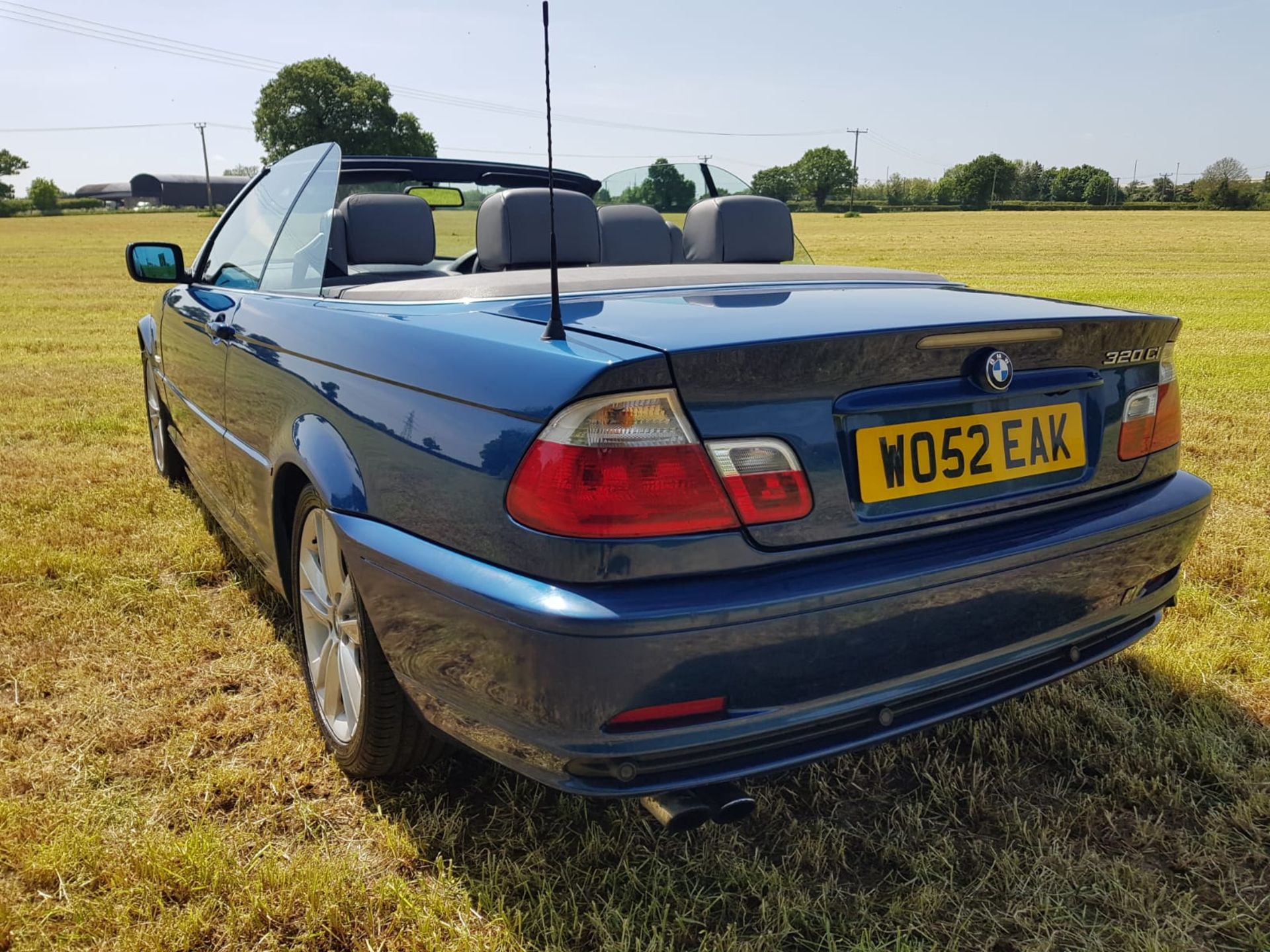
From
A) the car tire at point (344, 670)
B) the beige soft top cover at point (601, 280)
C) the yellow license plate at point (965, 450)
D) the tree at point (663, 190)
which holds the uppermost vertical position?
the tree at point (663, 190)

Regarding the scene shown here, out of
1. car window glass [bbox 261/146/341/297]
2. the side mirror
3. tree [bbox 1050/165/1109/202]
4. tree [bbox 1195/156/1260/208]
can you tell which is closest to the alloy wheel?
car window glass [bbox 261/146/341/297]

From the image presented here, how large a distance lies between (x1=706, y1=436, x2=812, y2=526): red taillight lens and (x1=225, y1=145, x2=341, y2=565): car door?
1.14 meters

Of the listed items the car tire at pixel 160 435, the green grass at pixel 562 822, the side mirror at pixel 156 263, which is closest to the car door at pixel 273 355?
the green grass at pixel 562 822

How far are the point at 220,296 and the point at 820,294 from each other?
2.04 metres

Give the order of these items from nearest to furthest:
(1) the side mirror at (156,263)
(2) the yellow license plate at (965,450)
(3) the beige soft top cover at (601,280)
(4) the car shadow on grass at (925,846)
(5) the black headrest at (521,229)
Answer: (2) the yellow license plate at (965,450) < (4) the car shadow on grass at (925,846) < (3) the beige soft top cover at (601,280) < (5) the black headrest at (521,229) < (1) the side mirror at (156,263)

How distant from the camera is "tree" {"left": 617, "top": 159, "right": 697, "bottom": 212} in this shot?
155 inches

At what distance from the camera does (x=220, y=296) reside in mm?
3131

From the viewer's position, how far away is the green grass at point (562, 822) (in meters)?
1.78

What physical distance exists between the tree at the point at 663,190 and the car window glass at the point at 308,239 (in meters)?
1.46

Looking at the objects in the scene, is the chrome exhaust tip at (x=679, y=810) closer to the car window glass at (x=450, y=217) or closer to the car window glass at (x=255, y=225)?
the car window glass at (x=450, y=217)

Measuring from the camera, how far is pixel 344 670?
87.4 inches

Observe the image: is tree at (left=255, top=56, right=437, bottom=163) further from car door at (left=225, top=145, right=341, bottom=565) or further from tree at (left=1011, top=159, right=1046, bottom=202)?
car door at (left=225, top=145, right=341, bottom=565)

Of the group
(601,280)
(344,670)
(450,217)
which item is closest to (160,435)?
(450,217)

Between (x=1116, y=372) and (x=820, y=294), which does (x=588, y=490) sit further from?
(x=1116, y=372)
